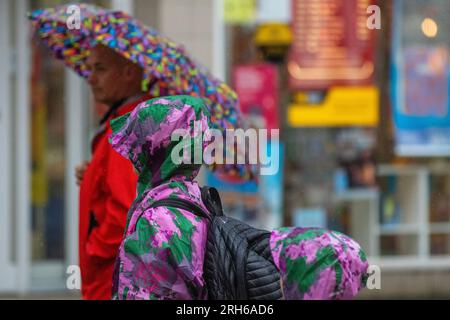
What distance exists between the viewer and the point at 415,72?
788 centimetres

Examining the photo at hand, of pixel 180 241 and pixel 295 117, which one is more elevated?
pixel 180 241

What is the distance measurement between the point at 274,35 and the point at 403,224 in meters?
1.96

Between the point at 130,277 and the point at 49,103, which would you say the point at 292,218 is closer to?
the point at 49,103

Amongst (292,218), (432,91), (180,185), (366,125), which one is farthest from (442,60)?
(180,185)

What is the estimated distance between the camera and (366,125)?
25.6 ft

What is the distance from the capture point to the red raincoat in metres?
3.57

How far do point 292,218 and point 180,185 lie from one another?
17.5 ft

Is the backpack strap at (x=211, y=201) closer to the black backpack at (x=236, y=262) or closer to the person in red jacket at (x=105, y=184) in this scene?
the black backpack at (x=236, y=262)

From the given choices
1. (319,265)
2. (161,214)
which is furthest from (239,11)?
(319,265)

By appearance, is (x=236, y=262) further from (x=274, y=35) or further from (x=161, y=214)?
(x=274, y=35)

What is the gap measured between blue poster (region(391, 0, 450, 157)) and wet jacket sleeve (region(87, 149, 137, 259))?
463cm

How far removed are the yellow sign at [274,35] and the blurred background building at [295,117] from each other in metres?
0.01

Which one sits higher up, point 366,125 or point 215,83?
point 215,83

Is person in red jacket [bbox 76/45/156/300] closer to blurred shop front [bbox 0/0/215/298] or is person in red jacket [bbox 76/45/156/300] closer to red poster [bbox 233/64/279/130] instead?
blurred shop front [bbox 0/0/215/298]
